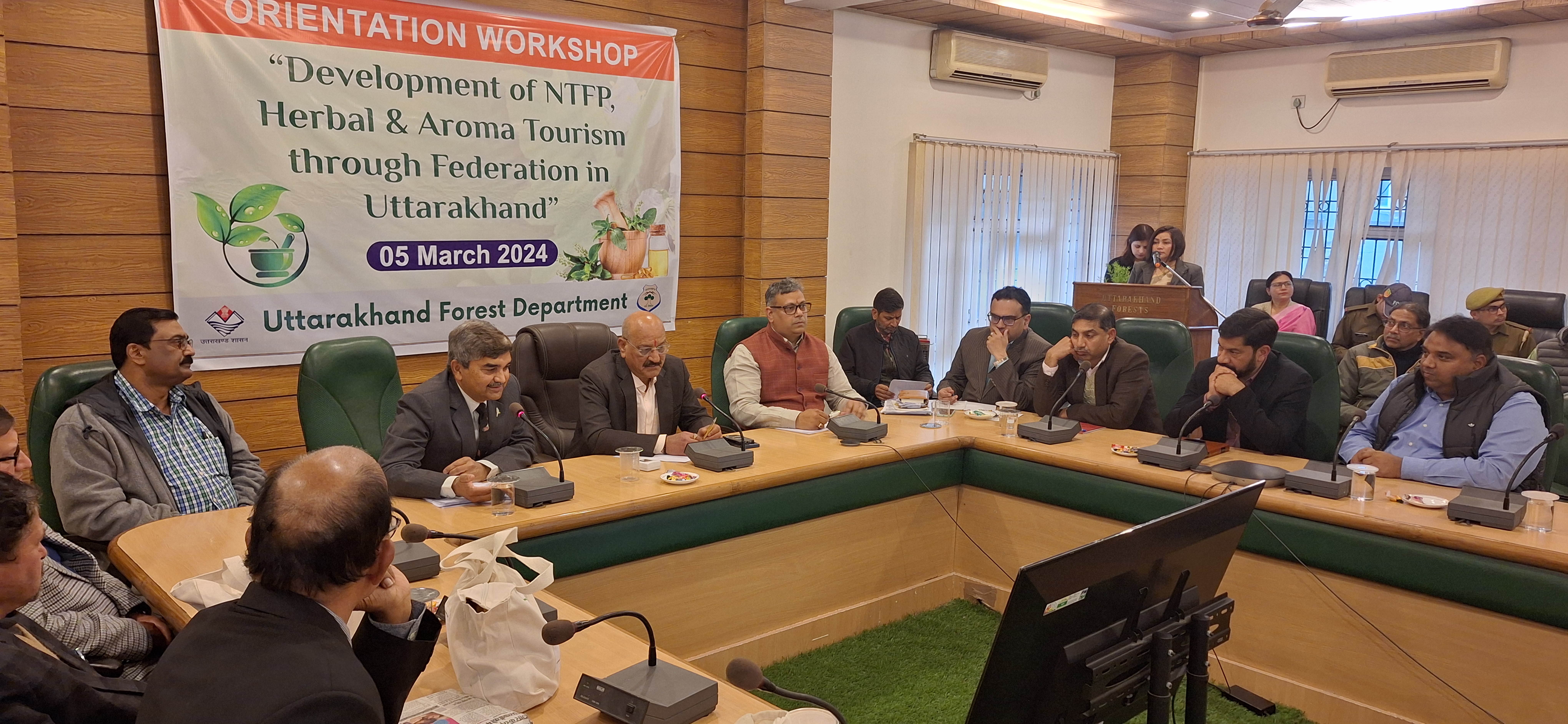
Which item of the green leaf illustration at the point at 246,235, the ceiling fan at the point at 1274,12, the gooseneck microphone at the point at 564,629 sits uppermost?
the ceiling fan at the point at 1274,12

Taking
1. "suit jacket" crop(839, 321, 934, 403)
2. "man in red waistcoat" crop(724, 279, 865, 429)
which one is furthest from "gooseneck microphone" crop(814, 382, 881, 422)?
"suit jacket" crop(839, 321, 934, 403)

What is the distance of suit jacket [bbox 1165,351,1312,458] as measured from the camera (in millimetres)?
3385

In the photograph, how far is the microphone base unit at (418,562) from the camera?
2.13m

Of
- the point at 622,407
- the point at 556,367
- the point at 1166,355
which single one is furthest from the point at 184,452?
the point at 1166,355

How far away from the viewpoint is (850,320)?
194 inches

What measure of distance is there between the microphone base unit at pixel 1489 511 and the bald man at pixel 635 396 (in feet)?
6.73

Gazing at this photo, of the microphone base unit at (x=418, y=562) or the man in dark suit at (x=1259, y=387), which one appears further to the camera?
the man in dark suit at (x=1259, y=387)

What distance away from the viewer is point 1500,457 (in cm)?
300

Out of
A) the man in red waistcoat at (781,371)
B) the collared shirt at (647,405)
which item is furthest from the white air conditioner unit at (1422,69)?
the collared shirt at (647,405)

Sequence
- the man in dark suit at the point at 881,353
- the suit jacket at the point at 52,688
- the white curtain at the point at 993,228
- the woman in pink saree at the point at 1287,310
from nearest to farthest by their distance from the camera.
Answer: the suit jacket at the point at 52,688, the man in dark suit at the point at 881,353, the woman in pink saree at the point at 1287,310, the white curtain at the point at 993,228

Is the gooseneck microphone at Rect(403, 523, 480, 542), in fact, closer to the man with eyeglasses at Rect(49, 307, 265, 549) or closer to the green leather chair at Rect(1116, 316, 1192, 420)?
the man with eyeglasses at Rect(49, 307, 265, 549)

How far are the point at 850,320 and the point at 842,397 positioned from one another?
49.6 inches

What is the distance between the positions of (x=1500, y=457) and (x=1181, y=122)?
4.53 metres

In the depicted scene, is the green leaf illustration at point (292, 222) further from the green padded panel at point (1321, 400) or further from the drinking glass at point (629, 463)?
the green padded panel at point (1321, 400)
